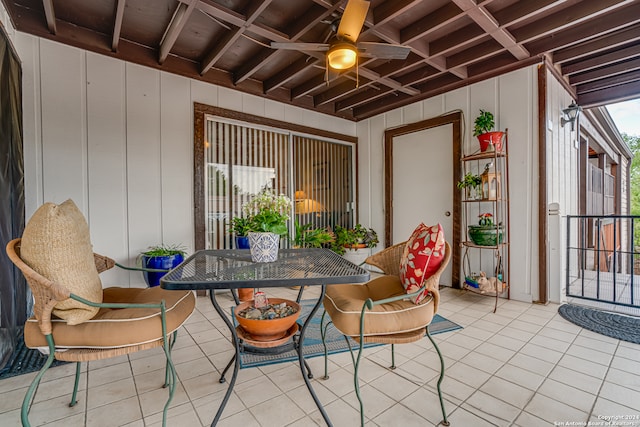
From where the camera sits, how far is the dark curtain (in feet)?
6.66

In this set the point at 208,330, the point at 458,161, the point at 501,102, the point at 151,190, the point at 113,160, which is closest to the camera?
the point at 208,330

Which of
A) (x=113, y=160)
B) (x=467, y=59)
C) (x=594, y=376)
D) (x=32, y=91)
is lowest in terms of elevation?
(x=594, y=376)

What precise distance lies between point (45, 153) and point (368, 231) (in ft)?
14.0

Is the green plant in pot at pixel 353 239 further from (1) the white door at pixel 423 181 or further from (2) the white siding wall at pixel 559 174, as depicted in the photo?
(2) the white siding wall at pixel 559 174

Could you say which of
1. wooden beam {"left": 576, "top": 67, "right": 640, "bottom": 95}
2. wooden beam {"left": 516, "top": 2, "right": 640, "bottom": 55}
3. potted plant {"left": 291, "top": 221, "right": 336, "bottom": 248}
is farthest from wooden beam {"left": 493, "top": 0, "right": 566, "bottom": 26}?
potted plant {"left": 291, "top": 221, "right": 336, "bottom": 248}

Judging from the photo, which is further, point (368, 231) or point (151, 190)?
point (368, 231)

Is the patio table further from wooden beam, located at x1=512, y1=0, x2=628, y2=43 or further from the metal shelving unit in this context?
wooden beam, located at x1=512, y1=0, x2=628, y2=43

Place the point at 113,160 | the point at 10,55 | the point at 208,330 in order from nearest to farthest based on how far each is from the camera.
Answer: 1. the point at 10,55
2. the point at 208,330
3. the point at 113,160

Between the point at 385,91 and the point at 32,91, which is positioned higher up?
the point at 385,91

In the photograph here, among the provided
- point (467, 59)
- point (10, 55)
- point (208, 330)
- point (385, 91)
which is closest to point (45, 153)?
point (10, 55)

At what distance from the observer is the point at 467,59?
349cm

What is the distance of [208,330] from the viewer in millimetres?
2734

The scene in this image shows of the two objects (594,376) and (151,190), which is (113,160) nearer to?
(151,190)

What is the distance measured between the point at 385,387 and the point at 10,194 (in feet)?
9.81
